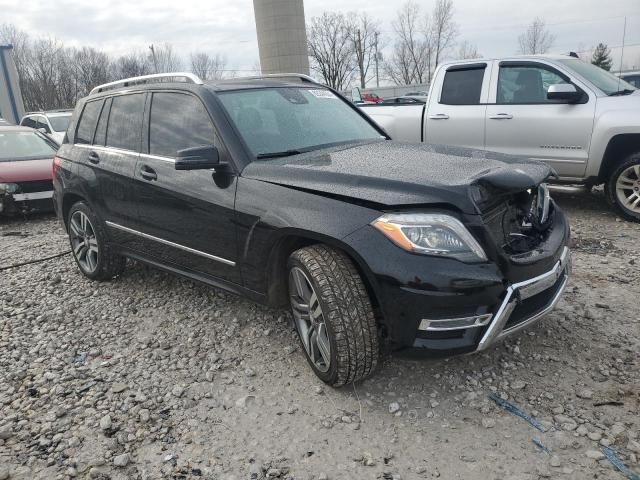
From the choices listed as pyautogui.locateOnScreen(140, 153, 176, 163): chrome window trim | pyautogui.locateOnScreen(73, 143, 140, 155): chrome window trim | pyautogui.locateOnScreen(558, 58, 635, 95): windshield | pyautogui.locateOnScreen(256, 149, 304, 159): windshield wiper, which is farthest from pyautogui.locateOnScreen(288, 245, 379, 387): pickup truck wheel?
pyautogui.locateOnScreen(558, 58, 635, 95): windshield

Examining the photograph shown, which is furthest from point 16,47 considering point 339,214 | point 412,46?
point 339,214

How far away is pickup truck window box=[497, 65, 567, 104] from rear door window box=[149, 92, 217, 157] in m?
4.29

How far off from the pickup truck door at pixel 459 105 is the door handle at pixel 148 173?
419 cm

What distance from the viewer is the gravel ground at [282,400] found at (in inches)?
96.3

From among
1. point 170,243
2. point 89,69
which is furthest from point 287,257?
point 89,69

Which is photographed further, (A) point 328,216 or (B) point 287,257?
(B) point 287,257

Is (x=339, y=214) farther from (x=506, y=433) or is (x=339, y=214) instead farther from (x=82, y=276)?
(x=82, y=276)

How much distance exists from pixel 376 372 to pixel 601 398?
118 centimetres

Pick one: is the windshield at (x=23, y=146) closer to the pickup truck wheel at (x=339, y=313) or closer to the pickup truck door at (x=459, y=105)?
the pickup truck door at (x=459, y=105)

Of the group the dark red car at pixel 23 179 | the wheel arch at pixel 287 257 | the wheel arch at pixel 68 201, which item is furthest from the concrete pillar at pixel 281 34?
the wheel arch at pixel 287 257

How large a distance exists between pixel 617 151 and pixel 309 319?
4.69m

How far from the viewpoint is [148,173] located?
3834 millimetres

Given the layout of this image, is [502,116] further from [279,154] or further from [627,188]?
[279,154]

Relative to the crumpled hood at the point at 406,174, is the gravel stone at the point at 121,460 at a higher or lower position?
lower
